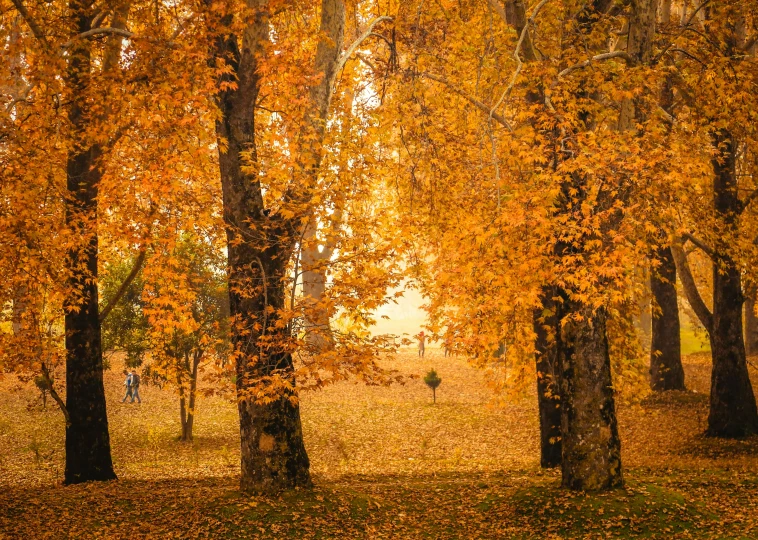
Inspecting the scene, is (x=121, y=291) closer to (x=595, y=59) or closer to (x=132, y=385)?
(x=595, y=59)

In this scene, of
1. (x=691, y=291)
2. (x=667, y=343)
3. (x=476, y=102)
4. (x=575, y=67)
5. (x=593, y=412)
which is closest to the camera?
(x=575, y=67)

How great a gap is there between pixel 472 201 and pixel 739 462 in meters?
7.64

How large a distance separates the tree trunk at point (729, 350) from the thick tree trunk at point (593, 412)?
6.83 m

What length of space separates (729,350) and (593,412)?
7.29 m

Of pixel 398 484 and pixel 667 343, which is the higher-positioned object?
pixel 667 343

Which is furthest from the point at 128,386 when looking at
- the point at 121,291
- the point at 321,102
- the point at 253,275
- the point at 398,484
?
the point at 321,102

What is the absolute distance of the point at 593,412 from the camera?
404 inches

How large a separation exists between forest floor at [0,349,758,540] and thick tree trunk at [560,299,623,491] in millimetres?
333

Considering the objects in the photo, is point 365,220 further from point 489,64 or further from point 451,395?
point 451,395

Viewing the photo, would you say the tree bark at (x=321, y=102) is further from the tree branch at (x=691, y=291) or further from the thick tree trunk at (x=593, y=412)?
the tree branch at (x=691, y=291)

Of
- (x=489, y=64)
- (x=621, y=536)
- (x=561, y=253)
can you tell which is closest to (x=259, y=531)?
(x=621, y=536)

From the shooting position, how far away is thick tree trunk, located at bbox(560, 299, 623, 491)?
10258 mm

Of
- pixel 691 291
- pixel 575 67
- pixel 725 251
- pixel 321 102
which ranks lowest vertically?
pixel 691 291

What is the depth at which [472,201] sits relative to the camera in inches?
484
